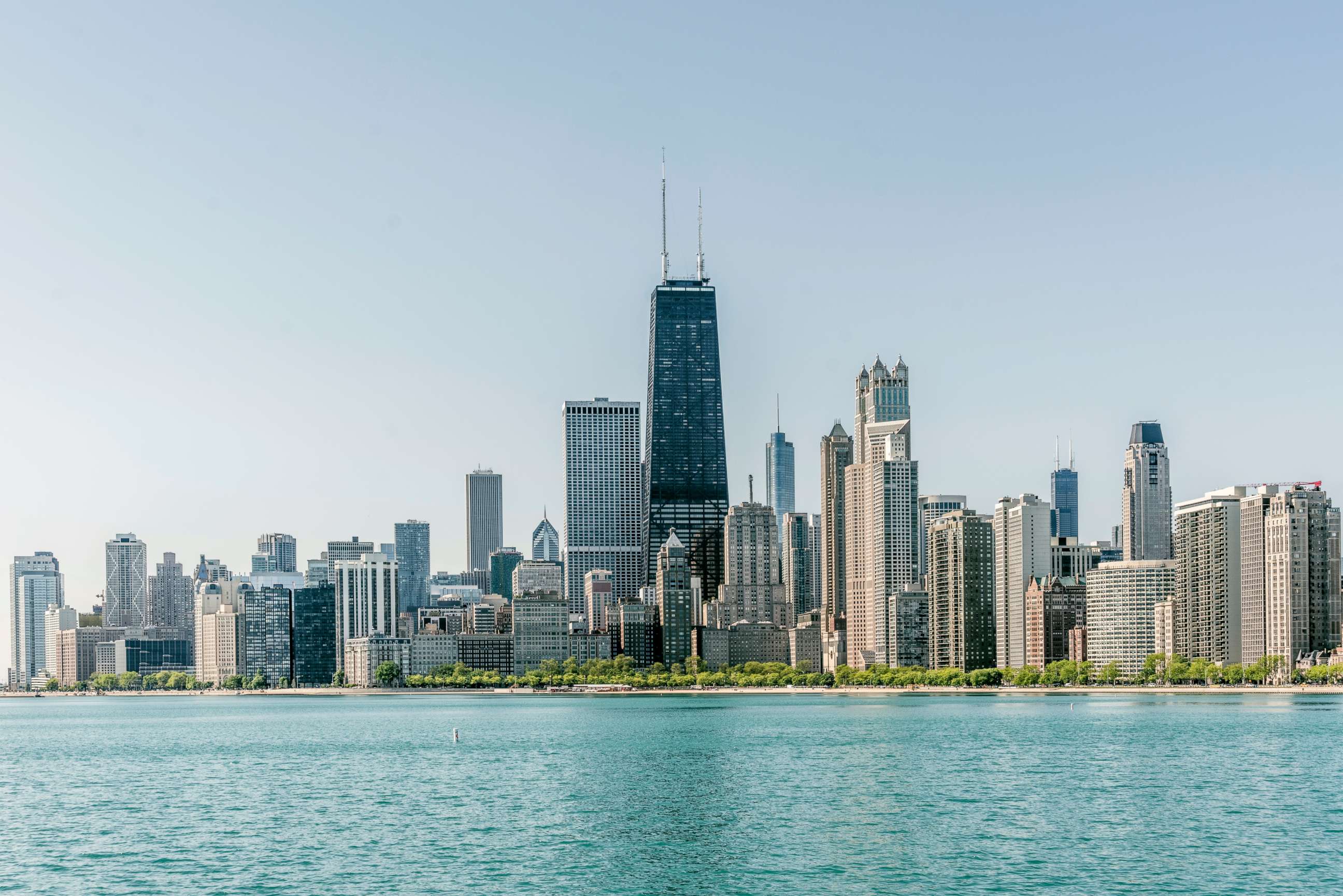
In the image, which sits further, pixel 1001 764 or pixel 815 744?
pixel 815 744

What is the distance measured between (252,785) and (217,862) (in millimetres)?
37209

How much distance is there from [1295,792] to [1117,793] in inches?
415

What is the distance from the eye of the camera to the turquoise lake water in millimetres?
67938

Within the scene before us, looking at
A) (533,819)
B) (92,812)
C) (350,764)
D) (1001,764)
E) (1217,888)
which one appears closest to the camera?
(1217,888)

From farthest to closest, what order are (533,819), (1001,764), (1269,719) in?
(1269,719), (1001,764), (533,819)

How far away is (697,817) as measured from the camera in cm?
8675

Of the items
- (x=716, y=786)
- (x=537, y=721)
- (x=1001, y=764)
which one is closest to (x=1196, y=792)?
(x=1001, y=764)

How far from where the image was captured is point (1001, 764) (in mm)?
115875

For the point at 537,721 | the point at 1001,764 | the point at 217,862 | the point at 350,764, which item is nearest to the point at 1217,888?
the point at 217,862

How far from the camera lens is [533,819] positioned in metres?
86.5

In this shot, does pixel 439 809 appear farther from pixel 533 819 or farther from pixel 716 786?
pixel 716 786

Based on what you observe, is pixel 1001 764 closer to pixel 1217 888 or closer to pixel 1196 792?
pixel 1196 792

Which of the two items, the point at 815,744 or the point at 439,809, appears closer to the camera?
the point at 439,809

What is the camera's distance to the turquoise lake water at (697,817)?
6794 cm
